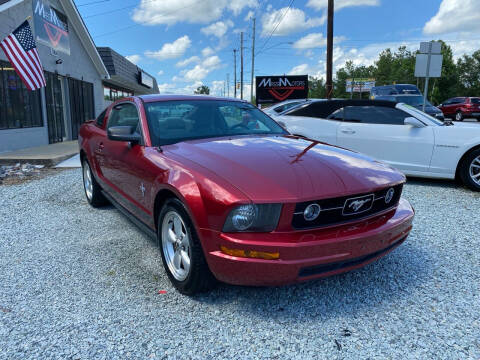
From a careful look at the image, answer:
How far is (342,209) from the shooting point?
2338 mm

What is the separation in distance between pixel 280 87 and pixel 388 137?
17.0 m

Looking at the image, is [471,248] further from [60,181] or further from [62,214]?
[60,181]

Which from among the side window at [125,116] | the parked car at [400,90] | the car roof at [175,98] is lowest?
the side window at [125,116]

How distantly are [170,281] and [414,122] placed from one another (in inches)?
192

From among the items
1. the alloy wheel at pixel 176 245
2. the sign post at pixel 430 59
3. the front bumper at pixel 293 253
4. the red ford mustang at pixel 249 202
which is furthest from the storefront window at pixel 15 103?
the sign post at pixel 430 59

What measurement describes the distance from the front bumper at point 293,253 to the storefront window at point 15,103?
31.6ft

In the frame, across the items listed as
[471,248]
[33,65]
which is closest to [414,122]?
[471,248]

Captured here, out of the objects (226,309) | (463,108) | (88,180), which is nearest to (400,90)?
(463,108)

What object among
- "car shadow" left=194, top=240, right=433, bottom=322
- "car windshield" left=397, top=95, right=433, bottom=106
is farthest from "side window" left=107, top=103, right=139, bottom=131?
"car windshield" left=397, top=95, right=433, bottom=106

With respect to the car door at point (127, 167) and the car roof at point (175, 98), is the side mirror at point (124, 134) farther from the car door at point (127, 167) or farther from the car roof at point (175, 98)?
the car roof at point (175, 98)

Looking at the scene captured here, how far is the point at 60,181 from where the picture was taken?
686 cm

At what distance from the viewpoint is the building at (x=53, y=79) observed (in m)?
9.77

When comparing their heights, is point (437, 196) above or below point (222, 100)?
below

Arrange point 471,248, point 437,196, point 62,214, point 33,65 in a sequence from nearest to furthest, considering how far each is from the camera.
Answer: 1. point 471,248
2. point 62,214
3. point 437,196
4. point 33,65
